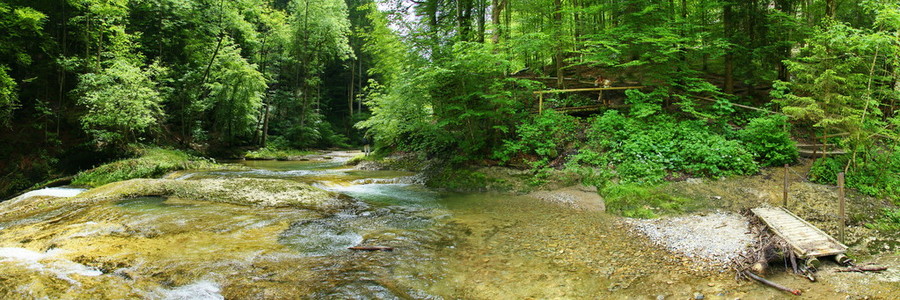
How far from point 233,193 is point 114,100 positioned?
9474 millimetres

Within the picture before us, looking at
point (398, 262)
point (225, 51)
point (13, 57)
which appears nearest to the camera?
point (398, 262)

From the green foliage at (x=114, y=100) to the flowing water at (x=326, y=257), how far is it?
850 centimetres

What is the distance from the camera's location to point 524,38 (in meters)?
12.1

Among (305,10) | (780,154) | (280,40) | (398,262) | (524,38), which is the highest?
(305,10)

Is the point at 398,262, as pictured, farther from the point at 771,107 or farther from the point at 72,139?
the point at 72,139

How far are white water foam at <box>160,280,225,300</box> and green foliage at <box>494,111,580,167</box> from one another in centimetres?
877

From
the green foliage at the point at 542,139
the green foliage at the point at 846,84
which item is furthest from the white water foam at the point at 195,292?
the green foliage at the point at 846,84

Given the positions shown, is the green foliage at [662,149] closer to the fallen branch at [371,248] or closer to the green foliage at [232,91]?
the fallen branch at [371,248]

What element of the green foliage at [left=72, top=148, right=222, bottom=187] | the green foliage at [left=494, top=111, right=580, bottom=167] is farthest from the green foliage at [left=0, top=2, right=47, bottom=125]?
the green foliage at [left=494, top=111, right=580, bottom=167]

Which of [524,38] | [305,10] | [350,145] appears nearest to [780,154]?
[524,38]

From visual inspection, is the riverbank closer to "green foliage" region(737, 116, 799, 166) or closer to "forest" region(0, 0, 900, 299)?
"forest" region(0, 0, 900, 299)

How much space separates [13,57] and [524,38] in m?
18.9

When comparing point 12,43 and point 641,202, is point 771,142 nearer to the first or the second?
point 641,202

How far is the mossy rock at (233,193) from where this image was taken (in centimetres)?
796
